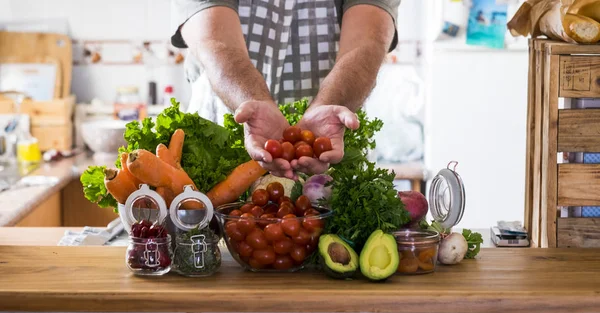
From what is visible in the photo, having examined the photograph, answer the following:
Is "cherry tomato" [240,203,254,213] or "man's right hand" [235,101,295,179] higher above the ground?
"man's right hand" [235,101,295,179]

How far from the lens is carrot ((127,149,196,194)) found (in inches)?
57.8

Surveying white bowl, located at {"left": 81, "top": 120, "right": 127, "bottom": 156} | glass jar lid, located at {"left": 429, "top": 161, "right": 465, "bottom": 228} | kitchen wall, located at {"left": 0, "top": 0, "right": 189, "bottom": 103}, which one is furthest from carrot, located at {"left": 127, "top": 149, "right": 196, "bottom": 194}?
kitchen wall, located at {"left": 0, "top": 0, "right": 189, "bottom": 103}

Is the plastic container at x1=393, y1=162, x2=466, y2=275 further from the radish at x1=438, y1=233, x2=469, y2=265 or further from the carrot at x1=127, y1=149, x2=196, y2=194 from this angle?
the carrot at x1=127, y1=149, x2=196, y2=194

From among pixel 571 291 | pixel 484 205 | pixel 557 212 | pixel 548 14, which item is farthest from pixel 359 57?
pixel 484 205

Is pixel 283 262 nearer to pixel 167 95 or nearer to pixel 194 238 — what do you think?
pixel 194 238

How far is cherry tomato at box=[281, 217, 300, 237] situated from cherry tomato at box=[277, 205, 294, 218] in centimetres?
2

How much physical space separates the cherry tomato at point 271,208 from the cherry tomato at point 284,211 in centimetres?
2

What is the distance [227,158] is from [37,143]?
2564 mm

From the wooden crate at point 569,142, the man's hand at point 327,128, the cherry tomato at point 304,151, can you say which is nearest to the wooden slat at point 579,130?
the wooden crate at point 569,142

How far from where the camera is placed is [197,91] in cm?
279

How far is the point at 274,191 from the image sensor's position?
1.52 m

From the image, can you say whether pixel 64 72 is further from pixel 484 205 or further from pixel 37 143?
pixel 484 205

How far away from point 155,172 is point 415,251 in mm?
469

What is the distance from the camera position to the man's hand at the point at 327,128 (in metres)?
1.55
